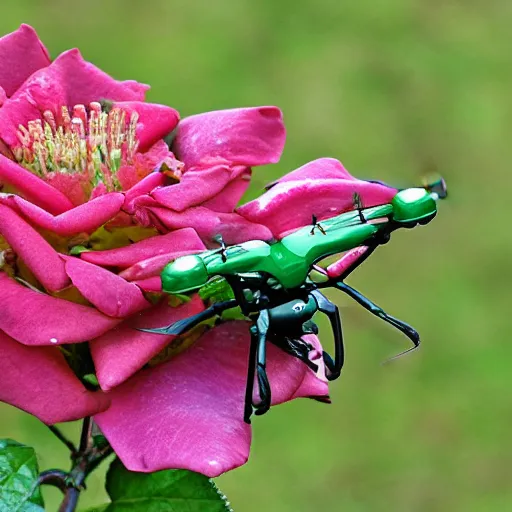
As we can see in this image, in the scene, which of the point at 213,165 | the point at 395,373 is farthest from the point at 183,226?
the point at 395,373

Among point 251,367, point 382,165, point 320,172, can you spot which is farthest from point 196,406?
point 382,165

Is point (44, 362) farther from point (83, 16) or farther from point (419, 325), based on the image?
point (83, 16)

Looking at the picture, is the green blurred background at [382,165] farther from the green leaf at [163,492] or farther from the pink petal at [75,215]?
the pink petal at [75,215]

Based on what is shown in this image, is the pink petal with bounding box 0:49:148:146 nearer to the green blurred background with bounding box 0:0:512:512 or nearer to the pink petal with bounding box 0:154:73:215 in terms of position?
the pink petal with bounding box 0:154:73:215

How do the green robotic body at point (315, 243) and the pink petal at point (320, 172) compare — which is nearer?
the green robotic body at point (315, 243)

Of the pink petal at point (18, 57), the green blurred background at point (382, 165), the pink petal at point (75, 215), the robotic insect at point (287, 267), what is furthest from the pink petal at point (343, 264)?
the green blurred background at point (382, 165)

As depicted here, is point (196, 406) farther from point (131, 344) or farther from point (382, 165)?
point (382, 165)

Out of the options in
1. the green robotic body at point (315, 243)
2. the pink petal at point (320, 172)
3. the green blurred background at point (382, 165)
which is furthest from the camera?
the green blurred background at point (382, 165)
